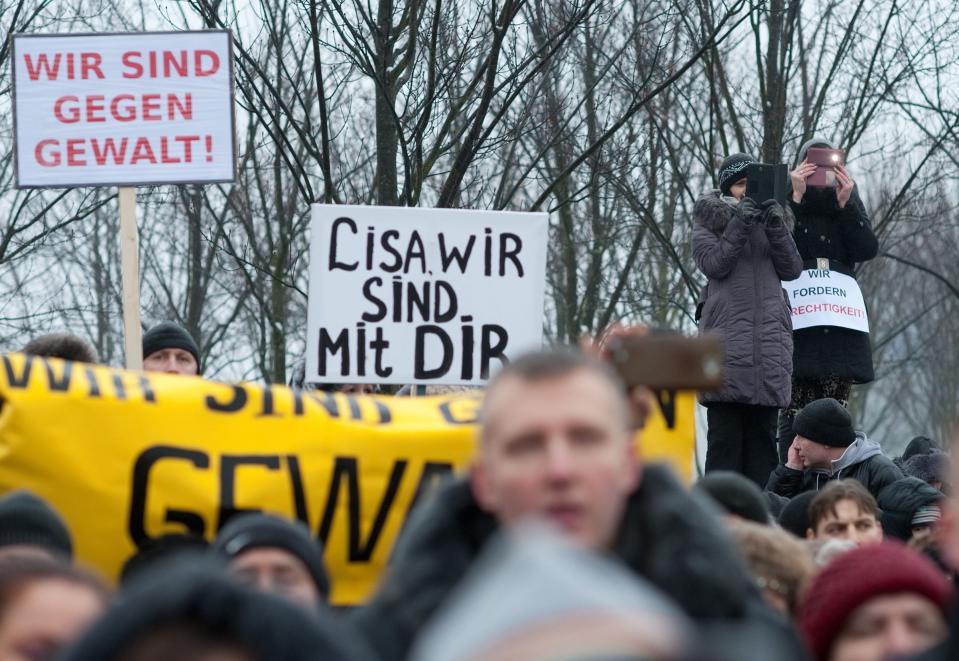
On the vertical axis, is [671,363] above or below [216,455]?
above

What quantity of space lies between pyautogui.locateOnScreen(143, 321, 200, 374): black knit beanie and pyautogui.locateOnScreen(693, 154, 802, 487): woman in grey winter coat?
104 inches

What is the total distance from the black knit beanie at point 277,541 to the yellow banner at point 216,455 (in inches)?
26.5

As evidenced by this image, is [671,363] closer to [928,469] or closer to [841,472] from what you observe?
[841,472]

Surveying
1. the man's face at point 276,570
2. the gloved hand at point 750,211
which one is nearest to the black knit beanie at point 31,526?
the man's face at point 276,570

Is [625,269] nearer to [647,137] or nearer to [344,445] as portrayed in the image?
[647,137]

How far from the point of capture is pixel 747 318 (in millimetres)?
8742

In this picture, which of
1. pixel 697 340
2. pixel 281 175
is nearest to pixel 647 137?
pixel 281 175

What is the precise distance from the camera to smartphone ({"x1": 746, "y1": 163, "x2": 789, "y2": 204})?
8.66 meters

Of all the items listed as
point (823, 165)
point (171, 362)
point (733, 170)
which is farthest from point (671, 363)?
point (823, 165)

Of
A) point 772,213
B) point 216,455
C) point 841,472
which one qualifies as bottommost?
point 841,472

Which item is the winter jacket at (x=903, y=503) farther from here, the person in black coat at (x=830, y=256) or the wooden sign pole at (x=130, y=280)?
the wooden sign pole at (x=130, y=280)

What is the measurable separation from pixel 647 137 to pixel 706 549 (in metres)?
12.3

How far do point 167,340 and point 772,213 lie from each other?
3037 mm

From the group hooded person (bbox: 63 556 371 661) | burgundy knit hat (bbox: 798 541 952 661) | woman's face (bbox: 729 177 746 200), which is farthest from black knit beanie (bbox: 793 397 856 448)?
hooded person (bbox: 63 556 371 661)
